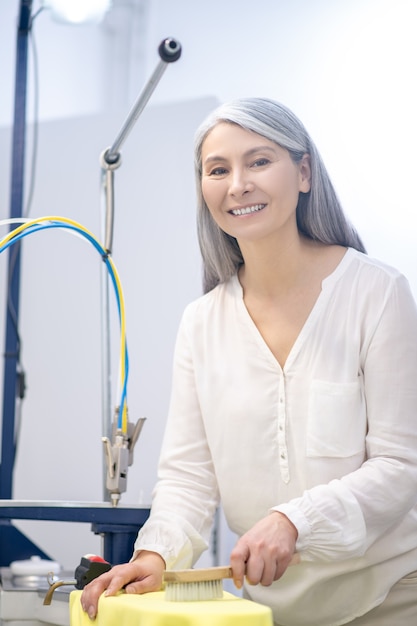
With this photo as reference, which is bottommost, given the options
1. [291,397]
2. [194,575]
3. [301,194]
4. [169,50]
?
[194,575]

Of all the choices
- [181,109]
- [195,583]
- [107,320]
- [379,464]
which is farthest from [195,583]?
[181,109]

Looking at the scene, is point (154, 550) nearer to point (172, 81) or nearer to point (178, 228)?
point (178, 228)

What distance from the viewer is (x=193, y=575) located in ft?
2.91

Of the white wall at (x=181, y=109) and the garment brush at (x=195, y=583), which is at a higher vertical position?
the white wall at (x=181, y=109)

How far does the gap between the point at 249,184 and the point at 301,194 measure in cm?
12

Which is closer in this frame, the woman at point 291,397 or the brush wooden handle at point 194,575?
the brush wooden handle at point 194,575

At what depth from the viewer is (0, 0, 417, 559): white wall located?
1.69 metres

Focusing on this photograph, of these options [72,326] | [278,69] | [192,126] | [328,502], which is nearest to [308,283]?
[328,502]

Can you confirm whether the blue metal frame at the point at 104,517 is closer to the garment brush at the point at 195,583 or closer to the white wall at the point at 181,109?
the garment brush at the point at 195,583

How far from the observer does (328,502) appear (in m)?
1.07

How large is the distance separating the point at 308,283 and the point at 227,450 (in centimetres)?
28

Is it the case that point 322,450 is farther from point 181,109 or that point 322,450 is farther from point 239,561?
point 181,109

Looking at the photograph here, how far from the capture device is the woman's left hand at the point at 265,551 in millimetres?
988

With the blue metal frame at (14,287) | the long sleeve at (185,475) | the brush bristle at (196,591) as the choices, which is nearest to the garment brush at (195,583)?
the brush bristle at (196,591)
